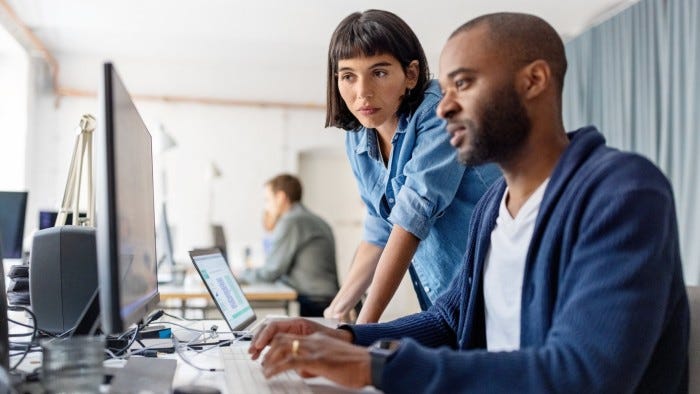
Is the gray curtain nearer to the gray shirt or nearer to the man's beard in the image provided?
the gray shirt

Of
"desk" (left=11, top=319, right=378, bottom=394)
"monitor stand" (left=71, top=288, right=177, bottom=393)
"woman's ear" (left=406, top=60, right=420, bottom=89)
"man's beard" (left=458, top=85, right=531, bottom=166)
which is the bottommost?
"desk" (left=11, top=319, right=378, bottom=394)

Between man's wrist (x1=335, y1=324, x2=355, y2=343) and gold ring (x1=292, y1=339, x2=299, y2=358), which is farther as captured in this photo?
man's wrist (x1=335, y1=324, x2=355, y2=343)

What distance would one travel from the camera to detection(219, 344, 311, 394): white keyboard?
40.3 inches

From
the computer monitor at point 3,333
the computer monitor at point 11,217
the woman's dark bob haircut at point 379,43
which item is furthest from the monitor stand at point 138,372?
the computer monitor at point 11,217

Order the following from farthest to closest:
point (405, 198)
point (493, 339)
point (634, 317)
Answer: point (405, 198)
point (493, 339)
point (634, 317)

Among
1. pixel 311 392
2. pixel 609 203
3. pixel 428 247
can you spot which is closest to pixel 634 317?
pixel 609 203

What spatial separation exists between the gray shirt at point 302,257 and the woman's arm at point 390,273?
2.93 m

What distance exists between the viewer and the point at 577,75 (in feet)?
20.2

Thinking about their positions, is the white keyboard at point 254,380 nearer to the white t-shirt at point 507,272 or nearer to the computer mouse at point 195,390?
the computer mouse at point 195,390

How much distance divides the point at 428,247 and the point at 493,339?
62cm

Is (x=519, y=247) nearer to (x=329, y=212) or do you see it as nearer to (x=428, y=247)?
(x=428, y=247)

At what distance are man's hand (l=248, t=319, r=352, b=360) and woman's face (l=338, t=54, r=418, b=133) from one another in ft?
2.18

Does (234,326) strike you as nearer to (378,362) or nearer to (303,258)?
(378,362)

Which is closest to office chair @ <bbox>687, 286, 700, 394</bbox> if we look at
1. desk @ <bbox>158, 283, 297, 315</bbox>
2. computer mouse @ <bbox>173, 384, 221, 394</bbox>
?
computer mouse @ <bbox>173, 384, 221, 394</bbox>
